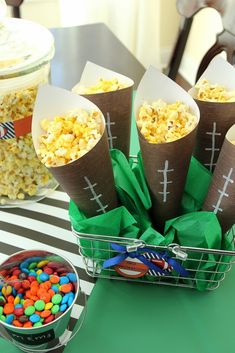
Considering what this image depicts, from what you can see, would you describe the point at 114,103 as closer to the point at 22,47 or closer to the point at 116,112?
the point at 116,112

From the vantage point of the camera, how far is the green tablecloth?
0.55 m

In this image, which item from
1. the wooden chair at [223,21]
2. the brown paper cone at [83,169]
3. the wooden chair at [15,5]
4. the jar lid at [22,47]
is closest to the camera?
the brown paper cone at [83,169]

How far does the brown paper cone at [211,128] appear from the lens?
54cm

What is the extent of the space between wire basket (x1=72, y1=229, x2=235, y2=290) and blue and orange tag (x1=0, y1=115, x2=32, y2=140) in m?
0.22

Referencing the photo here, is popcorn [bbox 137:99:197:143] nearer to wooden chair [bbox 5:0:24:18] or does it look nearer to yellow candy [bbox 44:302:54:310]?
yellow candy [bbox 44:302:54:310]

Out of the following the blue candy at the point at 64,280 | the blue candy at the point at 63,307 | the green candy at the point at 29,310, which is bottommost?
the green candy at the point at 29,310

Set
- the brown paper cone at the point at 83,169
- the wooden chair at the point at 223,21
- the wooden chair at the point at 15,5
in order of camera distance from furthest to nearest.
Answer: the wooden chair at the point at 15,5 < the wooden chair at the point at 223,21 < the brown paper cone at the point at 83,169

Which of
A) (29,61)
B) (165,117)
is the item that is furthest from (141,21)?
(165,117)

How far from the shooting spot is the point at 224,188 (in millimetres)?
523

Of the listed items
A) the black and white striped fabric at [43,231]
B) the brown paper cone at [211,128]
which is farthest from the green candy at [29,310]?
the brown paper cone at [211,128]

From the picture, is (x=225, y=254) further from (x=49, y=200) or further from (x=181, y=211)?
(x=49, y=200)

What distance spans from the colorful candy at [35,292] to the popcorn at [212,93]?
12.5 inches

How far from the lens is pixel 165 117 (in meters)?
0.52

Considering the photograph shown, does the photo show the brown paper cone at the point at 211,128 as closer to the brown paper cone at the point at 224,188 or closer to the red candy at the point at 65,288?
the brown paper cone at the point at 224,188
